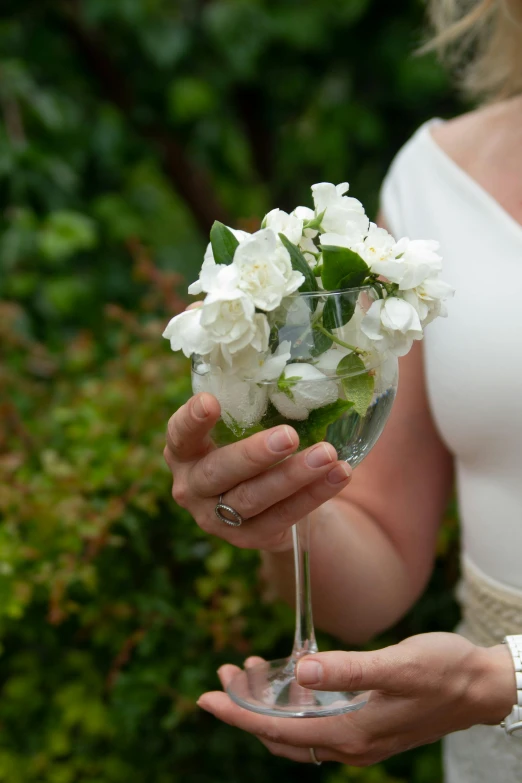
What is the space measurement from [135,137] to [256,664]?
274 centimetres

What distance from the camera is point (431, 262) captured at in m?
0.98

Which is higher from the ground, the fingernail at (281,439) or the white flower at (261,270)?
the white flower at (261,270)

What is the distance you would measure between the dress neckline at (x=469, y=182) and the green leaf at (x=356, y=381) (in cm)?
61

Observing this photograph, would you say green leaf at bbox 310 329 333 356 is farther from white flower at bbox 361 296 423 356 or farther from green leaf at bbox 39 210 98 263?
green leaf at bbox 39 210 98 263

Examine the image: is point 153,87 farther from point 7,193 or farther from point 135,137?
point 7,193

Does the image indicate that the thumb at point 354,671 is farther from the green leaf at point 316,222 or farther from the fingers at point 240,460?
the green leaf at point 316,222

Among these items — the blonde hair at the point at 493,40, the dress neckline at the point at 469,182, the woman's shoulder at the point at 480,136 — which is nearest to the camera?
the dress neckline at the point at 469,182

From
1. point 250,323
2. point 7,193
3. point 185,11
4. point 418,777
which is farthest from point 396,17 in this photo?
point 250,323

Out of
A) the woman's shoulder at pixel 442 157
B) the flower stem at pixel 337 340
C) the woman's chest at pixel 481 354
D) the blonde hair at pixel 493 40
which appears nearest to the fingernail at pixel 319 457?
the flower stem at pixel 337 340

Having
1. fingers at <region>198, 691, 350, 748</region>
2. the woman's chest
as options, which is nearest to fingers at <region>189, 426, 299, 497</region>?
fingers at <region>198, 691, 350, 748</region>

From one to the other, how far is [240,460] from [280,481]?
0.17 feet

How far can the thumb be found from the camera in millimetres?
1013

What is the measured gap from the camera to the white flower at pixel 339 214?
0.99 meters

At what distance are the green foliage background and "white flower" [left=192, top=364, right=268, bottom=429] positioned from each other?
825mm
